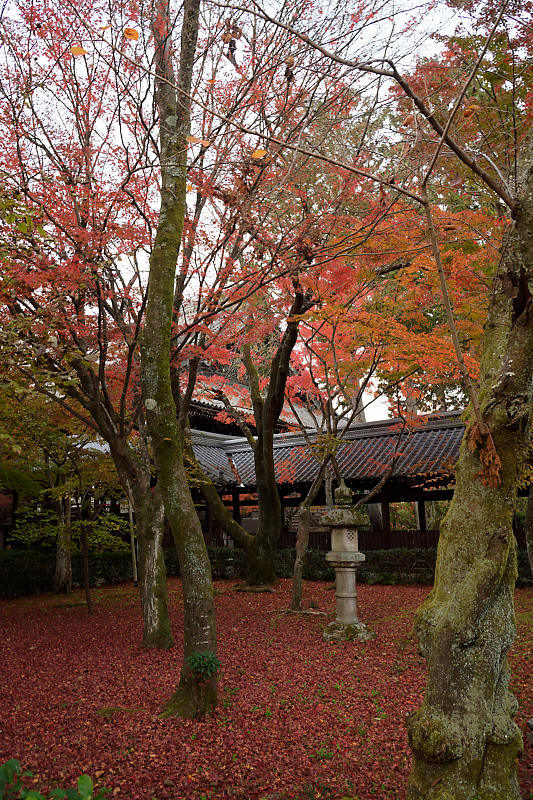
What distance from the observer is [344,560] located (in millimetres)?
8586

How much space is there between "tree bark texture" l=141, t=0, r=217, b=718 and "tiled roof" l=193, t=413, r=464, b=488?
817 centimetres

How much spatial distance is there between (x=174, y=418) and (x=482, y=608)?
3.35 metres

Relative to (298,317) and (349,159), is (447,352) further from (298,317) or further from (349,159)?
(349,159)

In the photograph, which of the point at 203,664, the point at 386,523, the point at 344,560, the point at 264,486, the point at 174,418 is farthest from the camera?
the point at 386,523

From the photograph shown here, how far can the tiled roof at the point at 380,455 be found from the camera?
558 inches

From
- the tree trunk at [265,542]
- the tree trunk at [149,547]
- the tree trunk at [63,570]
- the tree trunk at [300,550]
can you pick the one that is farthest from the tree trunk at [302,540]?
the tree trunk at [63,570]

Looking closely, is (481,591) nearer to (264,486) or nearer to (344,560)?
(344,560)

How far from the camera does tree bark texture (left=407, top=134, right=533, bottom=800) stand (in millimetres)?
2848

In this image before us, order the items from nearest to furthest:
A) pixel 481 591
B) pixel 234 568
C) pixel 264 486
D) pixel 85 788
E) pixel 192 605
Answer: pixel 85 788 → pixel 481 591 → pixel 192 605 → pixel 264 486 → pixel 234 568

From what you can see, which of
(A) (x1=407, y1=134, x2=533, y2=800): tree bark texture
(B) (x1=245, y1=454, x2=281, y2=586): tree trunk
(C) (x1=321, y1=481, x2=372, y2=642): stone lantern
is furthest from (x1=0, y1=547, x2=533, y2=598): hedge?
(A) (x1=407, y1=134, x2=533, y2=800): tree bark texture

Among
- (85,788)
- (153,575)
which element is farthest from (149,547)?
(85,788)

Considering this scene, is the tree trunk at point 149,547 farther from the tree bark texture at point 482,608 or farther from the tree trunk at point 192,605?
the tree bark texture at point 482,608

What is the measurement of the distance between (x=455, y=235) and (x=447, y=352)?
2.02m

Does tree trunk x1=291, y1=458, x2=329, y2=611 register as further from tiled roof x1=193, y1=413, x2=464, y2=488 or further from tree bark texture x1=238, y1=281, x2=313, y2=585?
tiled roof x1=193, y1=413, x2=464, y2=488
